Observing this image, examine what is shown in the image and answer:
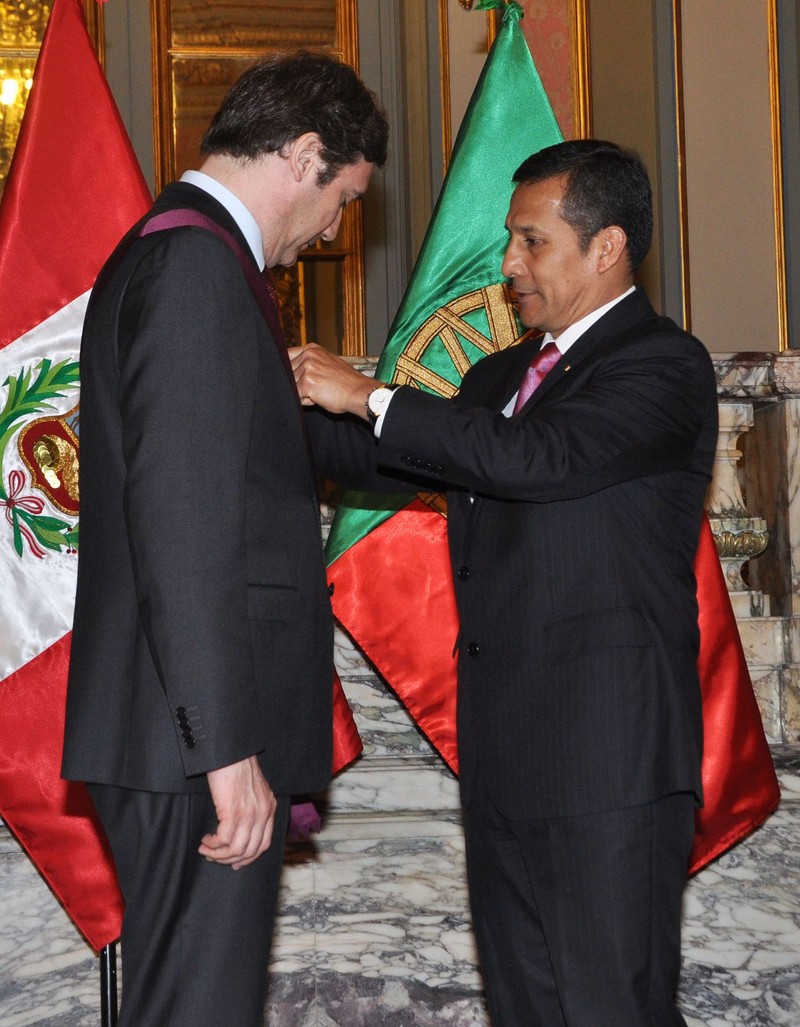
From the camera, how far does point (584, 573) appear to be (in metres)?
1.81

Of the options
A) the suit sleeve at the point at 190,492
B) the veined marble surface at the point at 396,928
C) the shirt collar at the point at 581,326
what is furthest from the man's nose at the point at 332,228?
the veined marble surface at the point at 396,928

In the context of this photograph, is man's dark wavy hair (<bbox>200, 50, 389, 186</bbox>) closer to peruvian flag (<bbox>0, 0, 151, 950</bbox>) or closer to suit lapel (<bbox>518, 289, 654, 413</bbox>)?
suit lapel (<bbox>518, 289, 654, 413</bbox>)

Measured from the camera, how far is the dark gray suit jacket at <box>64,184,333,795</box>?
1.36m

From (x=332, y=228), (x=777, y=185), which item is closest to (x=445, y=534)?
(x=332, y=228)

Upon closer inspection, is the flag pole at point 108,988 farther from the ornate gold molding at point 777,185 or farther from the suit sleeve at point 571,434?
the ornate gold molding at point 777,185

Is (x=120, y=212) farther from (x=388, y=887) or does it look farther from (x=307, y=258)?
(x=307, y=258)

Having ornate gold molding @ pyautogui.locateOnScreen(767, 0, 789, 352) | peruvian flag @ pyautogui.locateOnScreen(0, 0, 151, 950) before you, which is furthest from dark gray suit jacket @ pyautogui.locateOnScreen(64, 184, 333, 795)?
ornate gold molding @ pyautogui.locateOnScreen(767, 0, 789, 352)

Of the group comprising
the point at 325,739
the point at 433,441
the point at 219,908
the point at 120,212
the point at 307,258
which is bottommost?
the point at 219,908

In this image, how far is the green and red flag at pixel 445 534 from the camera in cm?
252

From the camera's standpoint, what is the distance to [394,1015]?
2461 mm

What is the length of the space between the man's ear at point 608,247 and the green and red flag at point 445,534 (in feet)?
2.32

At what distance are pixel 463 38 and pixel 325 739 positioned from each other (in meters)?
4.16

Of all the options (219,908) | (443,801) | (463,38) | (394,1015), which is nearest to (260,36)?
(463,38)

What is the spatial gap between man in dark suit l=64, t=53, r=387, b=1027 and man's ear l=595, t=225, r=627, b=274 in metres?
0.68
